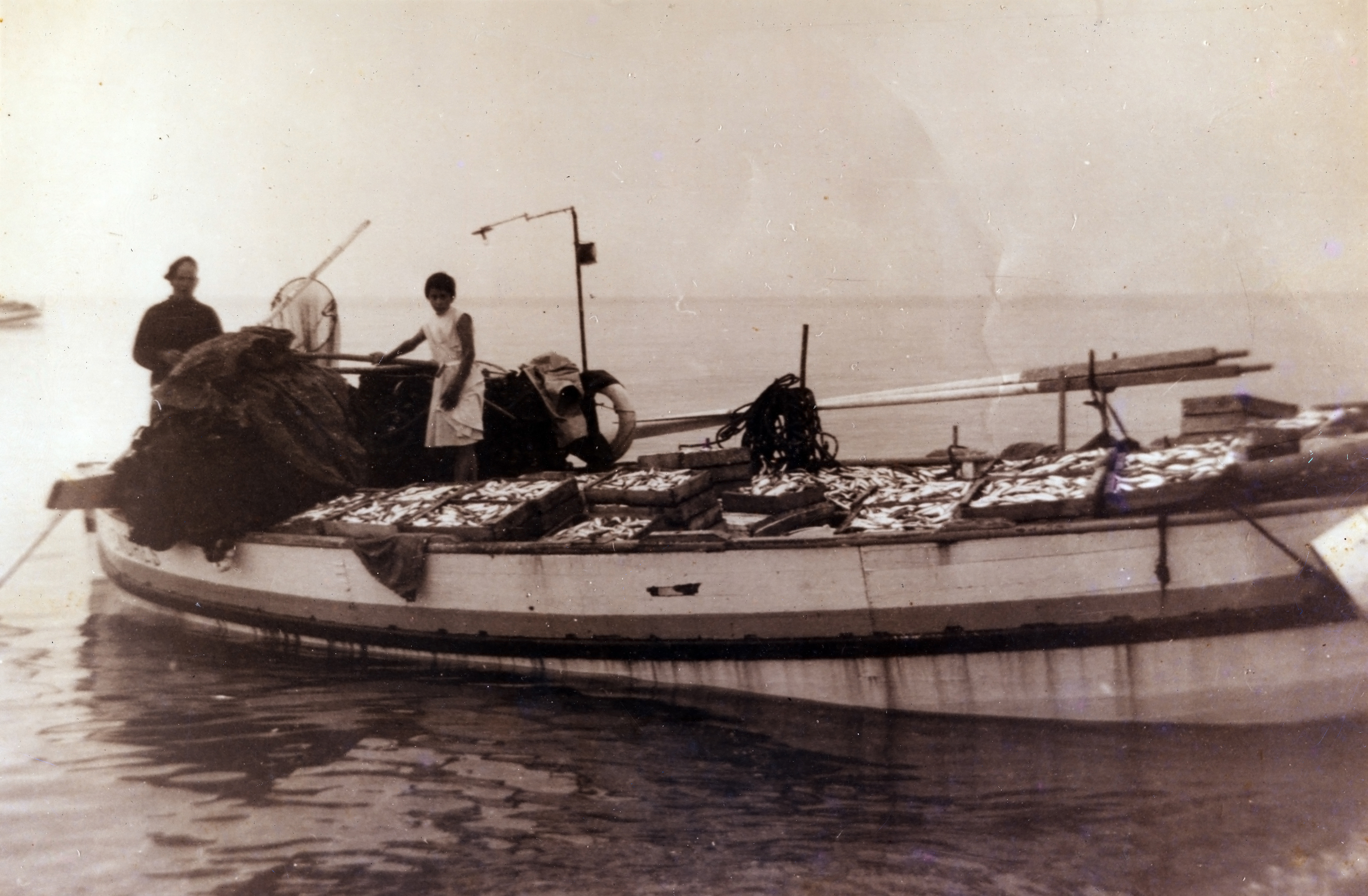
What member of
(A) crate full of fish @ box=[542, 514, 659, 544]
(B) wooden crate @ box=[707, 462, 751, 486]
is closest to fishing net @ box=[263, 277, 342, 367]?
(A) crate full of fish @ box=[542, 514, 659, 544]

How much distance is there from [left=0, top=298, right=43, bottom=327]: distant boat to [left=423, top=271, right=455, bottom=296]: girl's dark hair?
7.56ft

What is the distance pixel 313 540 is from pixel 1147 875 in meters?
5.11

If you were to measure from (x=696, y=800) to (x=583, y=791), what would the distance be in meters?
0.54

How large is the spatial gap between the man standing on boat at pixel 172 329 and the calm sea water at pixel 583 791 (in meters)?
0.39

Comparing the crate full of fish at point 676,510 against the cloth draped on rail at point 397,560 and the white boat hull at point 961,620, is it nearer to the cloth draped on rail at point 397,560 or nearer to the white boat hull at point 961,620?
the white boat hull at point 961,620

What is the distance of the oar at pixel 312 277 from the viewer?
775cm

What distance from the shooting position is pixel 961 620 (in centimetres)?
499

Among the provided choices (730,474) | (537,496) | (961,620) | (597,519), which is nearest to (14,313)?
(537,496)

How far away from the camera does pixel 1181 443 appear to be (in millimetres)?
5762

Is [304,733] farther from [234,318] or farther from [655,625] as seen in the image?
[234,318]

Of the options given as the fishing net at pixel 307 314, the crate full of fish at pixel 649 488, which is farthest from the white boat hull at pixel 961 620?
the fishing net at pixel 307 314

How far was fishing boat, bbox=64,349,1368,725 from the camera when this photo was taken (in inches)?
184

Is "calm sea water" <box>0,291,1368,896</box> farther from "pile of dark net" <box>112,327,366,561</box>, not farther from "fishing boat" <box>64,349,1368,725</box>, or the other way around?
"pile of dark net" <box>112,327,366,561</box>

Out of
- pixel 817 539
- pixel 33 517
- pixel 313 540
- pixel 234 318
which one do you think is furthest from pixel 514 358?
pixel 817 539
